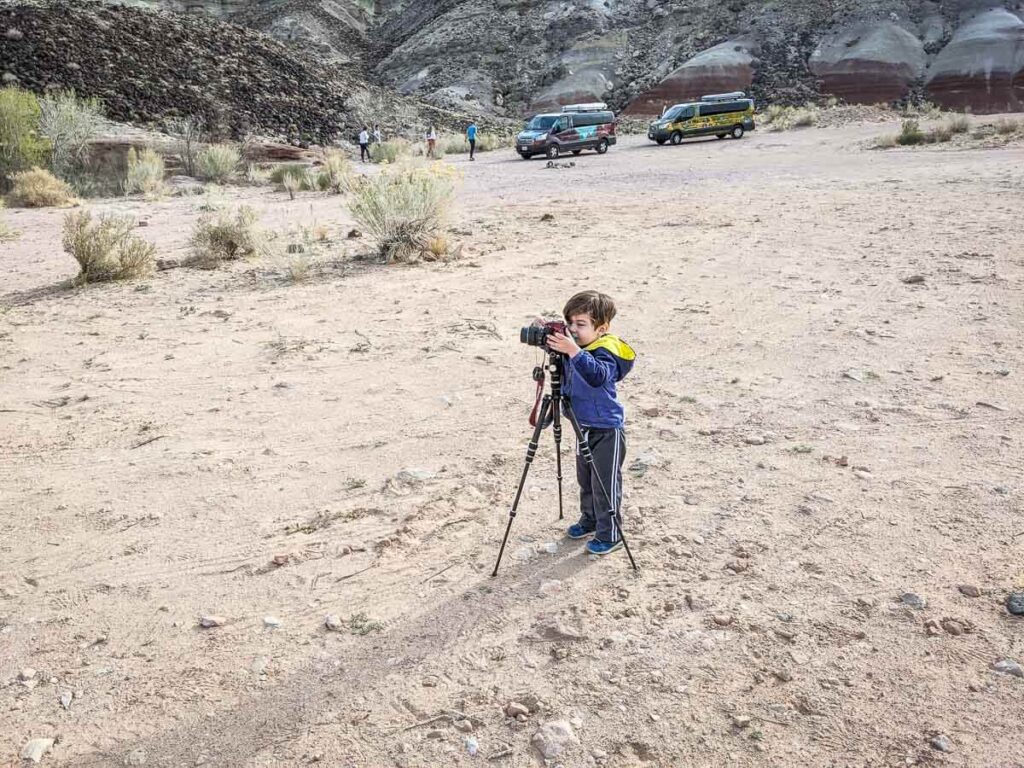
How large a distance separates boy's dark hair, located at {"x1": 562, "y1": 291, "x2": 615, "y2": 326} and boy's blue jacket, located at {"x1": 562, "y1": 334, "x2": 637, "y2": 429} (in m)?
0.12

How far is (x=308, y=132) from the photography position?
37719 millimetres

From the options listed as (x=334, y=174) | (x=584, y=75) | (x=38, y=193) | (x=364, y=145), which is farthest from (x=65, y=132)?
(x=584, y=75)

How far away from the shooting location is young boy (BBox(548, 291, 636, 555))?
3.66m

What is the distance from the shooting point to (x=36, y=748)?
298cm

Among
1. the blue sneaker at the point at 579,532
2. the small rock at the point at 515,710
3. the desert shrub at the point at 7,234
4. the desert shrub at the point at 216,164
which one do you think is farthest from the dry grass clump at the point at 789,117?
the small rock at the point at 515,710

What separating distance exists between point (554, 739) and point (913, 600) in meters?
1.84

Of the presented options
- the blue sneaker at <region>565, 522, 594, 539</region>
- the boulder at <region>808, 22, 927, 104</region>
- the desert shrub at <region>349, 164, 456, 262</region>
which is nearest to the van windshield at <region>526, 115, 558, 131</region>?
the desert shrub at <region>349, 164, 456, 262</region>

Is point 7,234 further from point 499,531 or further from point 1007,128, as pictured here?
point 1007,128

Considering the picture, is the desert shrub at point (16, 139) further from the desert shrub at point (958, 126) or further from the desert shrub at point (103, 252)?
the desert shrub at point (958, 126)

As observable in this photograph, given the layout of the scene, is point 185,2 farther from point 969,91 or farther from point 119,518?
point 119,518

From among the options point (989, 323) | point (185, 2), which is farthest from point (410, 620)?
point (185, 2)

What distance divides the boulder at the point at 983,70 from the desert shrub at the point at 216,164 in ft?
130

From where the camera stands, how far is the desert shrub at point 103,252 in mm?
10531

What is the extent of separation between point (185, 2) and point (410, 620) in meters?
80.9
